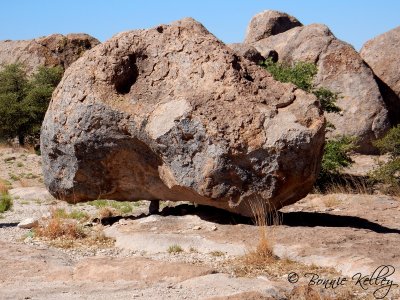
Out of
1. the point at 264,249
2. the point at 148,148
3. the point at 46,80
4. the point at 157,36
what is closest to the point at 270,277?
the point at 264,249

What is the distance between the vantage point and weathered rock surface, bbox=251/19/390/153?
22.6 m

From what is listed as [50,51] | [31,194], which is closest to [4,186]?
[31,194]

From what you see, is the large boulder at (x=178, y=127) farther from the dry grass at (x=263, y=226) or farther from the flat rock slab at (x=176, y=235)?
the flat rock slab at (x=176, y=235)

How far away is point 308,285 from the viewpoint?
256 inches

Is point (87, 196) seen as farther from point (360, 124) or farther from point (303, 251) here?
point (360, 124)

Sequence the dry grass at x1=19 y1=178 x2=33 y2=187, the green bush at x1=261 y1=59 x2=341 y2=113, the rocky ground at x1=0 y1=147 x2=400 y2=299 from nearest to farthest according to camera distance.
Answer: the rocky ground at x1=0 y1=147 x2=400 y2=299
the green bush at x1=261 y1=59 x2=341 y2=113
the dry grass at x1=19 y1=178 x2=33 y2=187

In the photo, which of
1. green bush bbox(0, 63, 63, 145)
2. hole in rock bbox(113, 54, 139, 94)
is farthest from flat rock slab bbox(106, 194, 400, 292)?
green bush bbox(0, 63, 63, 145)

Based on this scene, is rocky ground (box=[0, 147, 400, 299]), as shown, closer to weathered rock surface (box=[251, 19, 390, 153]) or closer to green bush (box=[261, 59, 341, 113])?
green bush (box=[261, 59, 341, 113])

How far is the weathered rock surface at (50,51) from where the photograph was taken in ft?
98.5

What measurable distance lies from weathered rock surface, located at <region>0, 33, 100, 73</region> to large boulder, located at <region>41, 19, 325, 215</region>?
65.2 feet

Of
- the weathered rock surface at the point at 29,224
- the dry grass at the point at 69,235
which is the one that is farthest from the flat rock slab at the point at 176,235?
the weathered rock surface at the point at 29,224

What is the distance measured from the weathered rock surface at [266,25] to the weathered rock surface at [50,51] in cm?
702

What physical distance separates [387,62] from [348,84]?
2915mm

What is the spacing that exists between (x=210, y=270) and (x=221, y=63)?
368cm
